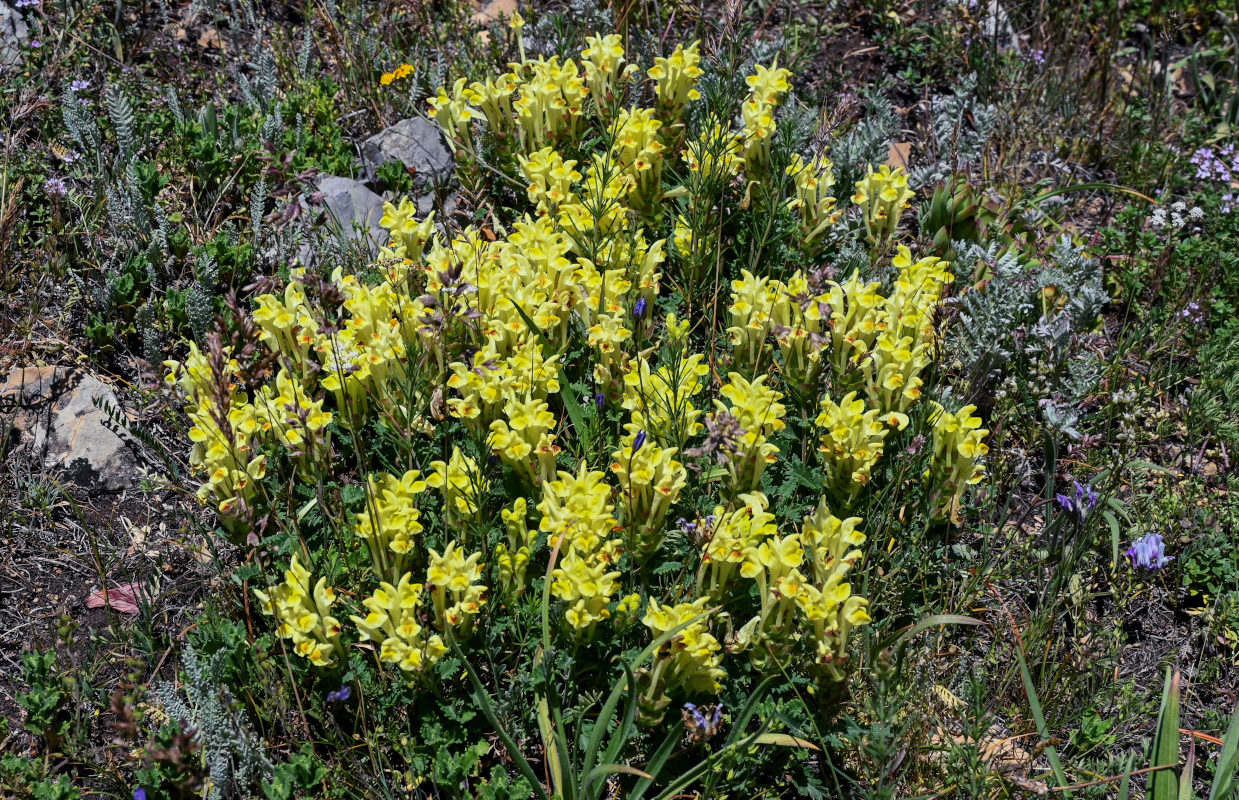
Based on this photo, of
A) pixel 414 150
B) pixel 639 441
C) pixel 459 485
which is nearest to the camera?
pixel 639 441

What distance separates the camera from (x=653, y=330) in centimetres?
401

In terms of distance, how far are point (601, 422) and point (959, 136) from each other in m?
2.91

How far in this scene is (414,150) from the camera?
5168 mm

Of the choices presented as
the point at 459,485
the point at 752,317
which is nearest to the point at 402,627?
the point at 459,485

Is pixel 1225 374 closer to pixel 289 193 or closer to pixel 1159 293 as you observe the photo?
pixel 1159 293

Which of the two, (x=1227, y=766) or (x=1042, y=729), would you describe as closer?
(x=1227, y=766)

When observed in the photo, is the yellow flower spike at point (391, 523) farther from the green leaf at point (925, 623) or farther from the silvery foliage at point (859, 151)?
the silvery foliage at point (859, 151)

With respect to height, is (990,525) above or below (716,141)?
below

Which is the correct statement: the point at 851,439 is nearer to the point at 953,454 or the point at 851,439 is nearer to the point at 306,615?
the point at 953,454

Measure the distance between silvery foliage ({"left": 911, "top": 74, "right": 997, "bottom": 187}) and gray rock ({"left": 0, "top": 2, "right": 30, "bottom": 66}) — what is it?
4891 millimetres

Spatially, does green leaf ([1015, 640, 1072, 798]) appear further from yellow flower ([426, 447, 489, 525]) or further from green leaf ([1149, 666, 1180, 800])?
yellow flower ([426, 447, 489, 525])

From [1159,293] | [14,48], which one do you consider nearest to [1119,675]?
[1159,293]

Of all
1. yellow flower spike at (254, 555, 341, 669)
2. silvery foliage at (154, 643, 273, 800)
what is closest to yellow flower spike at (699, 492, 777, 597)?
yellow flower spike at (254, 555, 341, 669)

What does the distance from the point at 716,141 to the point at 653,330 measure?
81 cm
